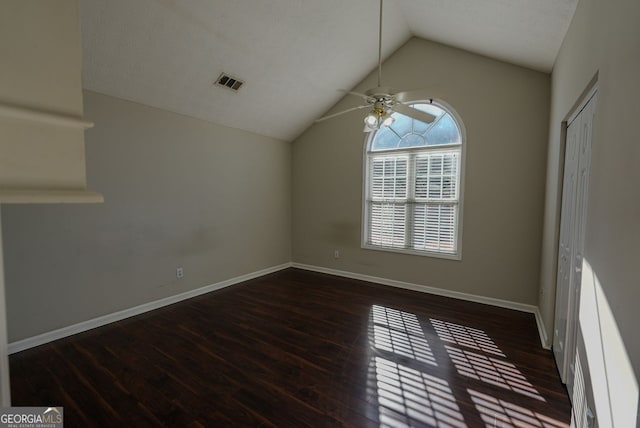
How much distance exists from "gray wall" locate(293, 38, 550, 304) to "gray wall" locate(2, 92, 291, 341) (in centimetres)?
197

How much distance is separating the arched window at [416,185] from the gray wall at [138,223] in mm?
1856

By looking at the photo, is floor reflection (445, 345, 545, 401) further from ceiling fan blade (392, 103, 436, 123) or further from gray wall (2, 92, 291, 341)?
gray wall (2, 92, 291, 341)

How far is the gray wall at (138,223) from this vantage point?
2.58m

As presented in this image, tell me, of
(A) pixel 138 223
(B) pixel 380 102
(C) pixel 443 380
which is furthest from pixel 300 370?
(A) pixel 138 223

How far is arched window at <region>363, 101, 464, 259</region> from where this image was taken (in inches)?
153

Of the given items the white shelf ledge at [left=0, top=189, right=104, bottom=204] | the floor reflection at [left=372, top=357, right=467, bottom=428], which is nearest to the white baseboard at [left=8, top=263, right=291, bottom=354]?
the floor reflection at [left=372, top=357, right=467, bottom=428]

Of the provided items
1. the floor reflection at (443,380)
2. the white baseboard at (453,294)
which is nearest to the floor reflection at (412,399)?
the floor reflection at (443,380)

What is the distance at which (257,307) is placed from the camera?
11.5ft

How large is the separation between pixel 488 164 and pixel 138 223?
422 centimetres

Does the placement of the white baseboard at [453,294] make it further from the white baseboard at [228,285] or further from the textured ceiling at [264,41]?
the textured ceiling at [264,41]

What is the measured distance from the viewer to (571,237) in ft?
6.95

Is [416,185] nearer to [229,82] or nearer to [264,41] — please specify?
[264,41]

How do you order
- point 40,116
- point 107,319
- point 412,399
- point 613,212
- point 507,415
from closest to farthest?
point 40,116, point 613,212, point 507,415, point 412,399, point 107,319

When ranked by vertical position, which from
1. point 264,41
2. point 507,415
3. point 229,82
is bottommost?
point 507,415
